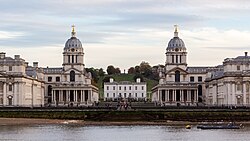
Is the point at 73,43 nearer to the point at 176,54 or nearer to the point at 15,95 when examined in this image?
the point at 176,54

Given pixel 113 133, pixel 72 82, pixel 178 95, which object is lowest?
pixel 113 133

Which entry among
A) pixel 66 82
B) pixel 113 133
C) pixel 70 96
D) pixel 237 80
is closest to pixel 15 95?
pixel 70 96

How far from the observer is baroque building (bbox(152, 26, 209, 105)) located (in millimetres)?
187500

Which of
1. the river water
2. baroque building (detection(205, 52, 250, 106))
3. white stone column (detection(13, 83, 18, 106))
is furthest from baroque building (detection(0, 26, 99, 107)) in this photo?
the river water

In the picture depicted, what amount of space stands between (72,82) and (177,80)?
23686 mm

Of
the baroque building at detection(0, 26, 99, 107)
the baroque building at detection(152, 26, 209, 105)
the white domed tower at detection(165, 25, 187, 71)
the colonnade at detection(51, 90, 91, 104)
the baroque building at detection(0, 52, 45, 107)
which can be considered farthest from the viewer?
the white domed tower at detection(165, 25, 187, 71)

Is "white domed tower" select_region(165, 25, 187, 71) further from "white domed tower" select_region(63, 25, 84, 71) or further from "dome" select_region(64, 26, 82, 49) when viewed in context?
"dome" select_region(64, 26, 82, 49)

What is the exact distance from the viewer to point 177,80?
191 metres

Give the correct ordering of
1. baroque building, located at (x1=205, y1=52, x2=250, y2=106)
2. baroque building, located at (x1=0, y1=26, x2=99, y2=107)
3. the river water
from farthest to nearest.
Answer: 1. baroque building, located at (x1=0, y1=26, x2=99, y2=107)
2. baroque building, located at (x1=205, y1=52, x2=250, y2=106)
3. the river water

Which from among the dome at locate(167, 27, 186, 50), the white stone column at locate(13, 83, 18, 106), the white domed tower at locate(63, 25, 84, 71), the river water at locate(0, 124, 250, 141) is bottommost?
the river water at locate(0, 124, 250, 141)

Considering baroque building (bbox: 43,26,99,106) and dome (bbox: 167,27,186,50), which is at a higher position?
dome (bbox: 167,27,186,50)

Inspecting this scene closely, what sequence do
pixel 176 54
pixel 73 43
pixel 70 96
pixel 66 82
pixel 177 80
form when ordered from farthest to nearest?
pixel 177 80, pixel 73 43, pixel 66 82, pixel 176 54, pixel 70 96

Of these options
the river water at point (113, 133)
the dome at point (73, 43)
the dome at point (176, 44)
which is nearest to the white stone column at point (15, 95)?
the dome at point (73, 43)

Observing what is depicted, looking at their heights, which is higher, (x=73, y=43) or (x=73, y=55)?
(x=73, y=43)
